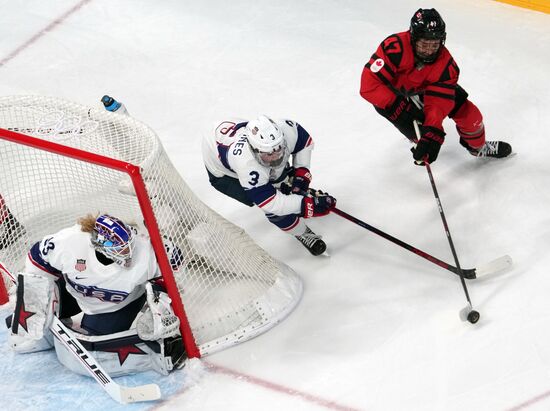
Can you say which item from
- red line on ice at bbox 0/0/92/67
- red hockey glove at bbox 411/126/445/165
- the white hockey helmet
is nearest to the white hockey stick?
the white hockey helmet

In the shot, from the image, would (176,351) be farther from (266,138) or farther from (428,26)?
(428,26)

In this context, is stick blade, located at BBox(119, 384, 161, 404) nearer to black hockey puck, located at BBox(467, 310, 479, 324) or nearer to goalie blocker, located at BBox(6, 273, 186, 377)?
goalie blocker, located at BBox(6, 273, 186, 377)

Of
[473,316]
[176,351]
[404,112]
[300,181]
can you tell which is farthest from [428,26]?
[176,351]

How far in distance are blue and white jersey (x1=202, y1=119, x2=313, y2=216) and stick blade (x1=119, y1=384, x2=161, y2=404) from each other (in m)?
0.95

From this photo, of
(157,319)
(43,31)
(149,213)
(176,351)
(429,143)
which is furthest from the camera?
(43,31)

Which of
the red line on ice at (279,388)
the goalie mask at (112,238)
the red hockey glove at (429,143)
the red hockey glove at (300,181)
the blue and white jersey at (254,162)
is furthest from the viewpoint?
the red hockey glove at (429,143)

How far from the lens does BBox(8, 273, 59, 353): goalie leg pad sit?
4.30 metres

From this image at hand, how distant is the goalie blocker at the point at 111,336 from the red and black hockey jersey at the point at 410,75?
1468 mm

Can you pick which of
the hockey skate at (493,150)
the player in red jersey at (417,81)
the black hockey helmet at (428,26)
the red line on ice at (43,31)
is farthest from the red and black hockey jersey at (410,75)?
the red line on ice at (43,31)

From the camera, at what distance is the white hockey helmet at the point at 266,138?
14.6ft

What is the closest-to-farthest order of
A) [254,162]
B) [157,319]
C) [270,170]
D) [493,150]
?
1. [157,319]
2. [254,162]
3. [270,170]
4. [493,150]

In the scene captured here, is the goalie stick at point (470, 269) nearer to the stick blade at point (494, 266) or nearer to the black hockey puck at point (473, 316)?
the stick blade at point (494, 266)

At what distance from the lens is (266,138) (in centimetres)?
445

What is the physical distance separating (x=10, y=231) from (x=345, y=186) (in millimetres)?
1694
